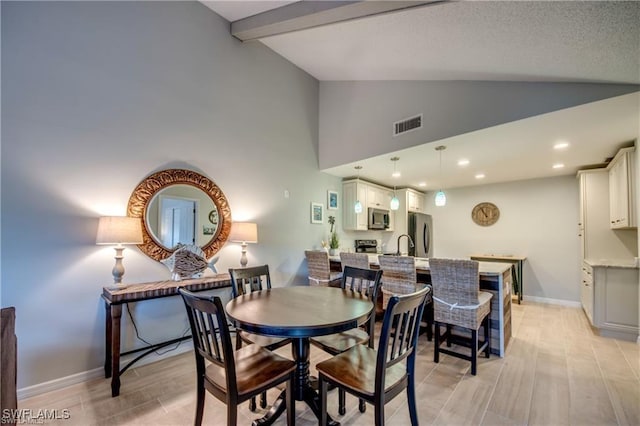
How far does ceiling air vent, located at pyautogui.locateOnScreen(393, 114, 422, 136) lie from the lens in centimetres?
352

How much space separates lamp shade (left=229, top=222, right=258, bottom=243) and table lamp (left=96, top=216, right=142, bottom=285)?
3.45ft

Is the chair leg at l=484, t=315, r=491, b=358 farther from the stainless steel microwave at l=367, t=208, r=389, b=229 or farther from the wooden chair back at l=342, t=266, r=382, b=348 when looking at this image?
the stainless steel microwave at l=367, t=208, r=389, b=229

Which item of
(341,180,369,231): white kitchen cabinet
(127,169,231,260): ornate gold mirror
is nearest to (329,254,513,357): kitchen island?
(341,180,369,231): white kitchen cabinet

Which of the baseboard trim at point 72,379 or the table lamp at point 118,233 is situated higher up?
the table lamp at point 118,233

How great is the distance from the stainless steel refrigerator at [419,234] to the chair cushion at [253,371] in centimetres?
458

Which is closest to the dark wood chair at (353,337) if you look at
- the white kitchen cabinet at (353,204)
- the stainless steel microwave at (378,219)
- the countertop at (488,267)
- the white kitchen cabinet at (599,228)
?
the countertop at (488,267)

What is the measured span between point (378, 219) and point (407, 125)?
2362 millimetres

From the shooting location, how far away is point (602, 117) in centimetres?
271

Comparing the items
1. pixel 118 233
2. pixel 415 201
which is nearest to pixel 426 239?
pixel 415 201

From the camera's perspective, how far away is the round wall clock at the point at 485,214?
5824mm

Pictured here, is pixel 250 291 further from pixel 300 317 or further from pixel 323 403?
pixel 323 403

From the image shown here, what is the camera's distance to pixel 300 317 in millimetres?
1599

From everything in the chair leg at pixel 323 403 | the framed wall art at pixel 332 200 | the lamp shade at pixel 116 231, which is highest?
the framed wall art at pixel 332 200

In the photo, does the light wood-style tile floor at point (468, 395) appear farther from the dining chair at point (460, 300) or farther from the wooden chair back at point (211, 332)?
the wooden chair back at point (211, 332)
